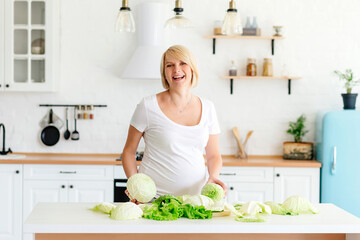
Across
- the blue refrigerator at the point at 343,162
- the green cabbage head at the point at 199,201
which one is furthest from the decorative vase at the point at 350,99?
the green cabbage head at the point at 199,201

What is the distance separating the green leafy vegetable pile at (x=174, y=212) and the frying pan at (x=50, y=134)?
10.0 feet

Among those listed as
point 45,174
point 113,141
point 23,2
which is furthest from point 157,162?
point 23,2

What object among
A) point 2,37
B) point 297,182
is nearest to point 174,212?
point 297,182

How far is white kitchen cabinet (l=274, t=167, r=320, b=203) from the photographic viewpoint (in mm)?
4508

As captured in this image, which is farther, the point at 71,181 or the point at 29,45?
the point at 29,45

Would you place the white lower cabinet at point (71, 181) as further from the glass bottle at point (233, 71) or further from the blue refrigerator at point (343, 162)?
the blue refrigerator at point (343, 162)

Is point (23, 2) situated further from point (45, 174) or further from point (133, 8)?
point (45, 174)

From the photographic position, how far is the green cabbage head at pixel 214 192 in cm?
227

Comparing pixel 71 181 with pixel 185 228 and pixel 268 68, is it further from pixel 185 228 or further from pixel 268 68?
pixel 185 228

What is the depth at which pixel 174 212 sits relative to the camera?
2084mm

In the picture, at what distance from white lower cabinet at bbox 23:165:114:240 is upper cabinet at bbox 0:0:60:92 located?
31.3 inches

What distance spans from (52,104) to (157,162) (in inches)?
107

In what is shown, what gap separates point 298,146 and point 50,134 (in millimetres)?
2443

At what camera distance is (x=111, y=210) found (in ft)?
7.11
